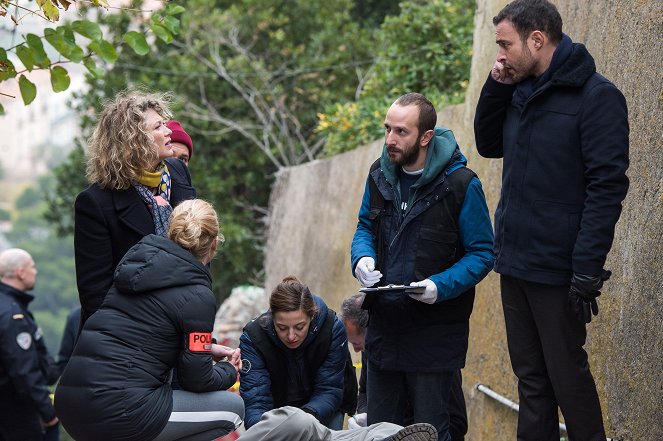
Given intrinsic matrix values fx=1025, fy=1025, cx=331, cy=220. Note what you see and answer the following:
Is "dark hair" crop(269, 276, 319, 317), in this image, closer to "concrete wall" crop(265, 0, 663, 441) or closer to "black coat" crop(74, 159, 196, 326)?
"black coat" crop(74, 159, 196, 326)

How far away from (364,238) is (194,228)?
880mm

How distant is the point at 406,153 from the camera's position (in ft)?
15.3

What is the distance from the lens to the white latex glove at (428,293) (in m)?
4.44

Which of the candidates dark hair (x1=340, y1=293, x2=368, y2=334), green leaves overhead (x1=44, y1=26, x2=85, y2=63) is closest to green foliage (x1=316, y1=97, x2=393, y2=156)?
dark hair (x1=340, y1=293, x2=368, y2=334)

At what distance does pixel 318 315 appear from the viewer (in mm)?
5215

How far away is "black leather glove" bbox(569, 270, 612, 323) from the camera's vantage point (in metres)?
3.92

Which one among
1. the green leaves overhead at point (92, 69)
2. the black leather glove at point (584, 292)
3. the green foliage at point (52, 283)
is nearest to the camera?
the black leather glove at point (584, 292)

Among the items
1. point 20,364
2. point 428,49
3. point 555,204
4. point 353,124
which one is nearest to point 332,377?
point 555,204

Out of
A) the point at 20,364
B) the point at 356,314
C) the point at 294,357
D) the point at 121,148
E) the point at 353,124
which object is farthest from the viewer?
the point at 353,124

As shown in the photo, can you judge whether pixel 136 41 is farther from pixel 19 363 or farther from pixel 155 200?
pixel 19 363

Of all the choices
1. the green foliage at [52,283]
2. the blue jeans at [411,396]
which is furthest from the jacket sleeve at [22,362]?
A: the green foliage at [52,283]

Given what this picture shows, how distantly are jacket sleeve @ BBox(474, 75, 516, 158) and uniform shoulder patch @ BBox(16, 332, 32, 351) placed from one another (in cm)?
438

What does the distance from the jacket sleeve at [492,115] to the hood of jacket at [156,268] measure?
4.51ft

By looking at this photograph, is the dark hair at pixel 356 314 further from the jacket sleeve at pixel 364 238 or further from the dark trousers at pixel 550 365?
the dark trousers at pixel 550 365
